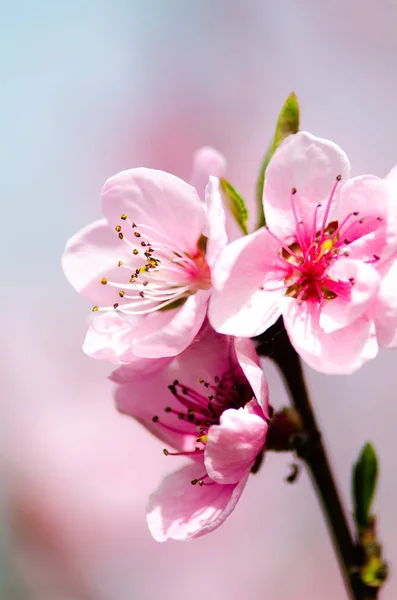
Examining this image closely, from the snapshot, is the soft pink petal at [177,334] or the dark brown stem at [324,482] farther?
the dark brown stem at [324,482]

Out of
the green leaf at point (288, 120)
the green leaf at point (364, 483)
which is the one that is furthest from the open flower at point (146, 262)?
the green leaf at point (364, 483)

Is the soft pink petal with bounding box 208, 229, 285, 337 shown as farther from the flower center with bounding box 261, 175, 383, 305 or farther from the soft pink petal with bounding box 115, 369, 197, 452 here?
the soft pink petal with bounding box 115, 369, 197, 452

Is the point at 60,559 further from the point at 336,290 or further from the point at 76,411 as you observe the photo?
the point at 336,290

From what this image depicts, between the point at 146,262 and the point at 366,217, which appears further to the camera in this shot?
the point at 146,262

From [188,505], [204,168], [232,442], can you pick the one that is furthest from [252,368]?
[204,168]

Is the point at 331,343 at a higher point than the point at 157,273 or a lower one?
lower

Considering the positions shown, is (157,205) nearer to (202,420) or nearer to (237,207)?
(237,207)

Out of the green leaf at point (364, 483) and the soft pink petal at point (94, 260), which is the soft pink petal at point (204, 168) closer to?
the soft pink petal at point (94, 260)
